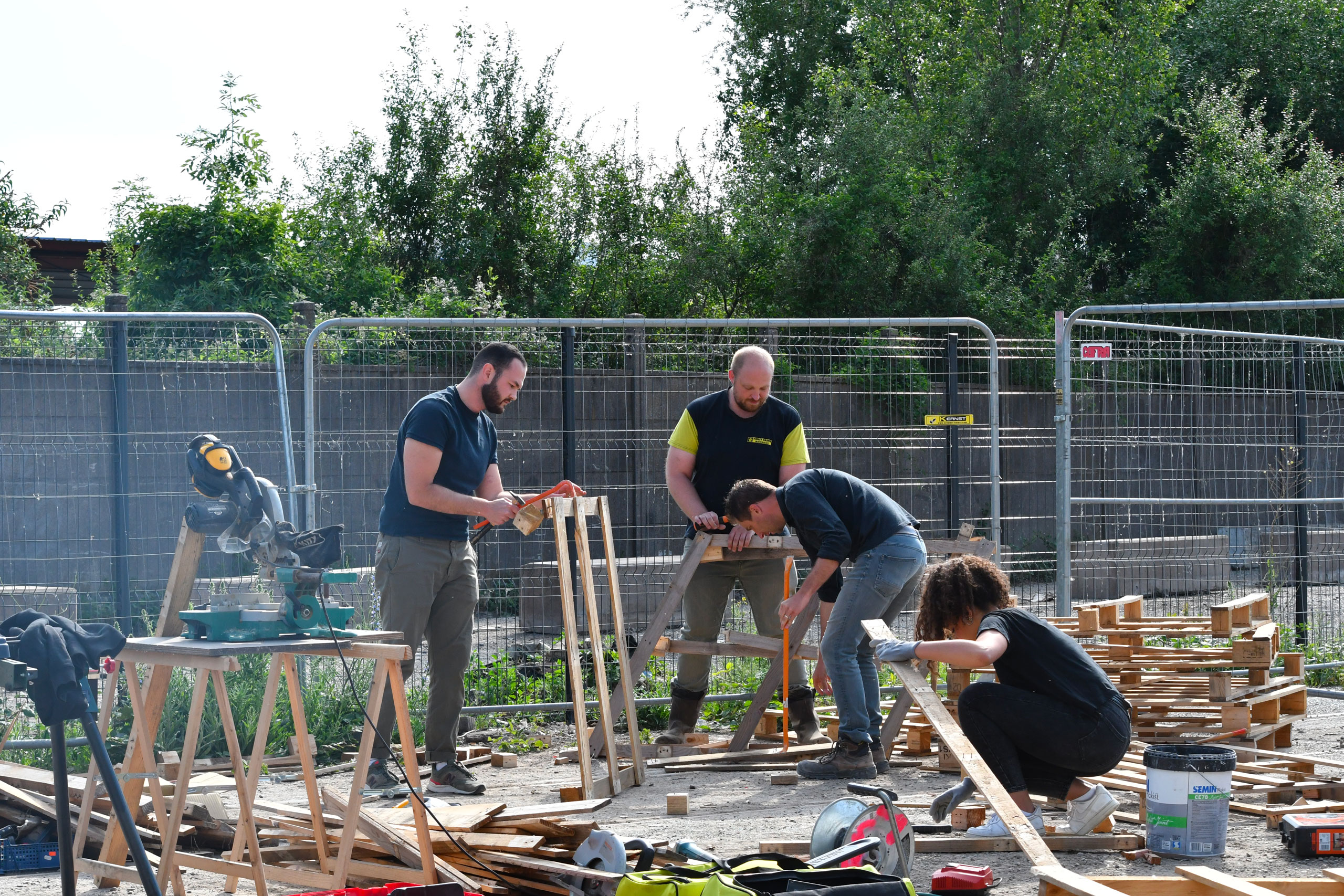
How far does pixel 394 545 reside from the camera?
19.7ft

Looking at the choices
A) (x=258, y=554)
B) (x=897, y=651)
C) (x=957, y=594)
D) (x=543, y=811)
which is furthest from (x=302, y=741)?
(x=957, y=594)

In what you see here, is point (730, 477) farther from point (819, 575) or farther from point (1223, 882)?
point (1223, 882)

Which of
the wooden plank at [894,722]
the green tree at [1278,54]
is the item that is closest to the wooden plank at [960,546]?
the wooden plank at [894,722]

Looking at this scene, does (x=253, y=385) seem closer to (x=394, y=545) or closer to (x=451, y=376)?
(x=451, y=376)

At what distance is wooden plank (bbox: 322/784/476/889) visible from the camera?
4.09m

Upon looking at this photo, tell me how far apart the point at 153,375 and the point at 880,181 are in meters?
12.0

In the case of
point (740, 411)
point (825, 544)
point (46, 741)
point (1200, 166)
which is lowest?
A: point (46, 741)

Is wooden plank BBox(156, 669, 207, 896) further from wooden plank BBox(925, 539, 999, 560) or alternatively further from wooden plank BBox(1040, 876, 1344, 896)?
wooden plank BBox(925, 539, 999, 560)

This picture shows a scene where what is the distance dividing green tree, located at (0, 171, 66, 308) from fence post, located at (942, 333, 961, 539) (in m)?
14.4

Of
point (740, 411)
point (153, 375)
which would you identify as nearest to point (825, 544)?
point (740, 411)

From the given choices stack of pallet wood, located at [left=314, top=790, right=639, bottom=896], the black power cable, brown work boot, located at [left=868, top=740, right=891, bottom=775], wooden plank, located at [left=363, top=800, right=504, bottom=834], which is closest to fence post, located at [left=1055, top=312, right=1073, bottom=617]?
brown work boot, located at [left=868, top=740, right=891, bottom=775]

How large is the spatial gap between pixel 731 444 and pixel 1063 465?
8.46 feet

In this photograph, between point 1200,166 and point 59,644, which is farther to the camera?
point 1200,166

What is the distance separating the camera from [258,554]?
4277 mm
